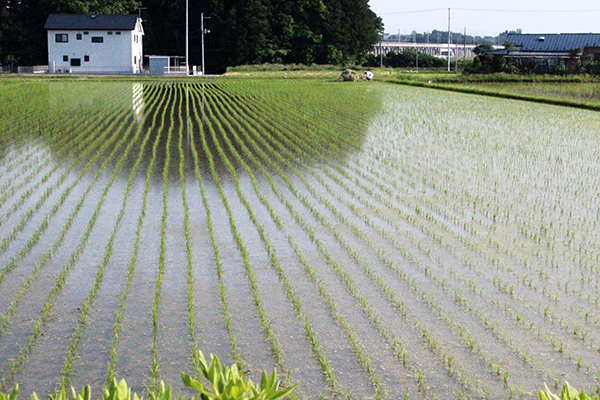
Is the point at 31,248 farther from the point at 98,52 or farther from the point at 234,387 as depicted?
the point at 98,52

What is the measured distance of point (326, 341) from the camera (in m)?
4.45

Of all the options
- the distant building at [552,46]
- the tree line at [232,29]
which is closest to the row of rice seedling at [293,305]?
the tree line at [232,29]

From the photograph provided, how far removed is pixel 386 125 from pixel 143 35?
4478 centimetres

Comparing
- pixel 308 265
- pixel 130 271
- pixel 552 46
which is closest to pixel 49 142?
pixel 130 271

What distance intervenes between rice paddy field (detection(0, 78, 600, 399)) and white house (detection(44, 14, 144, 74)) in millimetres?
39029

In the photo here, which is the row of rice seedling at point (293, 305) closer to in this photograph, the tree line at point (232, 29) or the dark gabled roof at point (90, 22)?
the dark gabled roof at point (90, 22)

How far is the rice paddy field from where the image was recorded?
4129 millimetres

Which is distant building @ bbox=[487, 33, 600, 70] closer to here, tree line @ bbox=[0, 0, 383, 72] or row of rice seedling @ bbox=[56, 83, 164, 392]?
tree line @ bbox=[0, 0, 383, 72]

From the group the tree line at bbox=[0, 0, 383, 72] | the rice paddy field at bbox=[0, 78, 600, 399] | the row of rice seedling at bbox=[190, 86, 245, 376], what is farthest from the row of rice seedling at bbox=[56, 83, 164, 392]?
the tree line at bbox=[0, 0, 383, 72]

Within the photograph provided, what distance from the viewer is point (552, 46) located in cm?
5822

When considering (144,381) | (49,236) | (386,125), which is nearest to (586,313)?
(144,381)

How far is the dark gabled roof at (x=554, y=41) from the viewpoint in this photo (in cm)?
5750

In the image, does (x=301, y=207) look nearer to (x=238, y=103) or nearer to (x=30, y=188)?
(x=30, y=188)

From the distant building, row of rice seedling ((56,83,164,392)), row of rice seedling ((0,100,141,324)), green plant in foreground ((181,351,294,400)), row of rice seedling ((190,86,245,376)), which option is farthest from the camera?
the distant building
